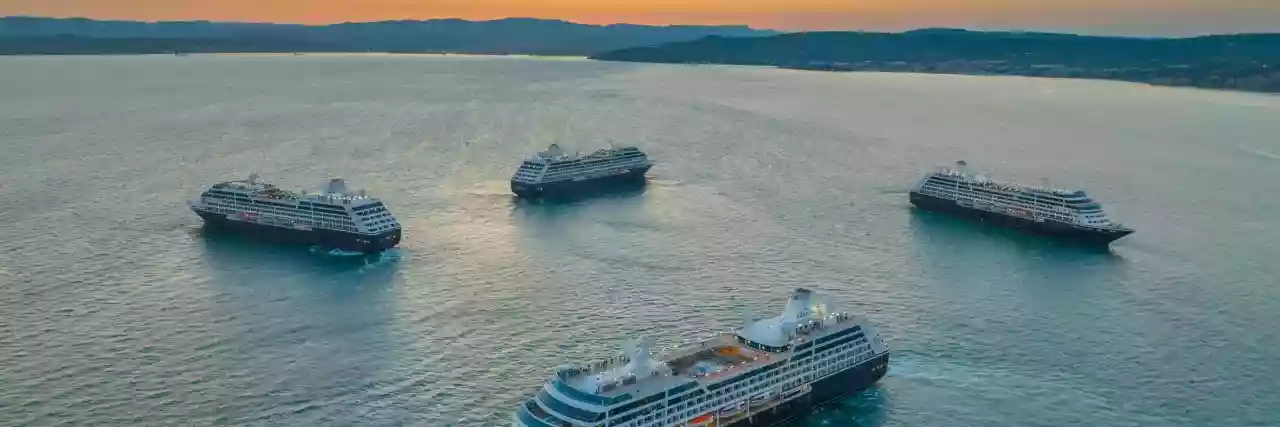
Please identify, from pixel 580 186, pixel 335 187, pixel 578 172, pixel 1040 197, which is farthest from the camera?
pixel 578 172

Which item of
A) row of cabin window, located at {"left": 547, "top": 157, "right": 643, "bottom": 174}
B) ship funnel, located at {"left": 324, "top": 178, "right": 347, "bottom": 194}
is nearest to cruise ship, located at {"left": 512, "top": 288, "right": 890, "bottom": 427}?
ship funnel, located at {"left": 324, "top": 178, "right": 347, "bottom": 194}

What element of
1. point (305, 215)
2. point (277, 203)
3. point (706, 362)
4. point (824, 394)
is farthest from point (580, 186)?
point (706, 362)

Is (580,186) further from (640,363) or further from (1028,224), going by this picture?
(640,363)

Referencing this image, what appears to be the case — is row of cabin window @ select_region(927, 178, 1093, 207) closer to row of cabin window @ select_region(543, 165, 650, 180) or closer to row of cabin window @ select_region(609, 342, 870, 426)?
row of cabin window @ select_region(543, 165, 650, 180)

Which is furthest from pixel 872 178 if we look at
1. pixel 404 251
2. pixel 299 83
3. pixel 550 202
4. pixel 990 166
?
pixel 299 83

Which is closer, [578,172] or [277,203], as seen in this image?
[277,203]

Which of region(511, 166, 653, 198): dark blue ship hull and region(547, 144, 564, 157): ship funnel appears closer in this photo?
region(511, 166, 653, 198): dark blue ship hull

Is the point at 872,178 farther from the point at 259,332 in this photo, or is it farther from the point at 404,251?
the point at 259,332
